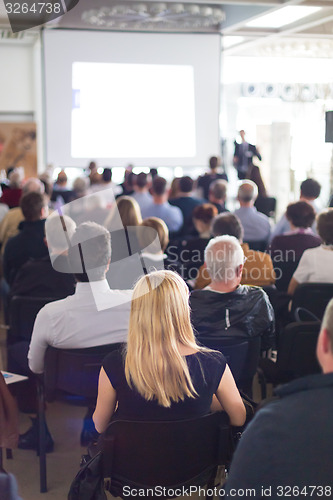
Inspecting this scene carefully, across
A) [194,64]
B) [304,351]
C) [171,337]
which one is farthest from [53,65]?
[171,337]

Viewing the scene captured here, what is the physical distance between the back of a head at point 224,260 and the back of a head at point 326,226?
44.2 inches

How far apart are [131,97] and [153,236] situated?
715 centimetres

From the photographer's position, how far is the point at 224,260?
295 centimetres

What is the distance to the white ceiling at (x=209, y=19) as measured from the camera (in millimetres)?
9406

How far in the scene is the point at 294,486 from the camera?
4.50 feet

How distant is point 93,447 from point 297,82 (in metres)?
13.5

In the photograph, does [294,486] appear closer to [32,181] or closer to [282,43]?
[32,181]

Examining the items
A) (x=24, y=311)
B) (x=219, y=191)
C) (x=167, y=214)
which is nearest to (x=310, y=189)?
(x=219, y=191)

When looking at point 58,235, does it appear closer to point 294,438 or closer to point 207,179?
point 294,438

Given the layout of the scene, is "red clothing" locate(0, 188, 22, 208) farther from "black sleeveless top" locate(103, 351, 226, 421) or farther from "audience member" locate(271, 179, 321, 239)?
"black sleeveless top" locate(103, 351, 226, 421)

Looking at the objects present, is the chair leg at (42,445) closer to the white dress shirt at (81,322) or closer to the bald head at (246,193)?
the white dress shirt at (81,322)

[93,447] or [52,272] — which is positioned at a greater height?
[52,272]

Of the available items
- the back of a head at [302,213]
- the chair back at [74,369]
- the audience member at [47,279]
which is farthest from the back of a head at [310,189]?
the chair back at [74,369]

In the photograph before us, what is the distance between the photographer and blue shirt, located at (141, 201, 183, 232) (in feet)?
22.1
